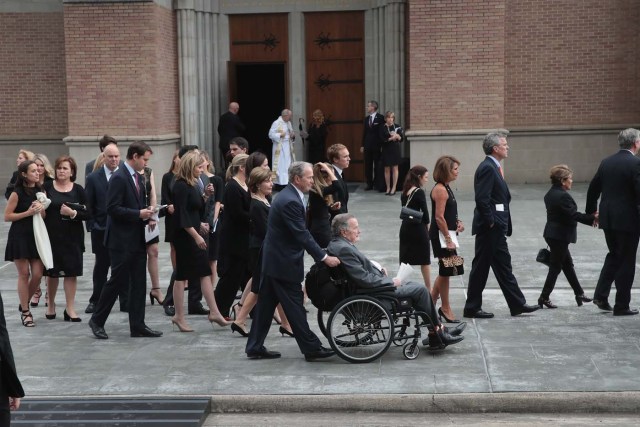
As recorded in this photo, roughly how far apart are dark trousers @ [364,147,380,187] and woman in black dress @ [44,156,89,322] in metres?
10.9

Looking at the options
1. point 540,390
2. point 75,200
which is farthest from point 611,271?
point 75,200

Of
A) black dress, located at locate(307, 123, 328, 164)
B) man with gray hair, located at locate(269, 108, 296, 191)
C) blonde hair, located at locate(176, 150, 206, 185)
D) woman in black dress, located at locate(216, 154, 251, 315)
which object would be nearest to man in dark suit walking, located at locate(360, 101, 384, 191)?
black dress, located at locate(307, 123, 328, 164)

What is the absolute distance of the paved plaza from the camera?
8.45 m

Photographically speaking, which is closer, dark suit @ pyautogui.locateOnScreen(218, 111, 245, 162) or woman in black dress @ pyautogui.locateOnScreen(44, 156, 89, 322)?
woman in black dress @ pyautogui.locateOnScreen(44, 156, 89, 322)

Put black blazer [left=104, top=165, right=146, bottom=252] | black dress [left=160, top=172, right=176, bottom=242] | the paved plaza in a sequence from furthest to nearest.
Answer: black dress [left=160, top=172, right=176, bottom=242], black blazer [left=104, top=165, right=146, bottom=252], the paved plaza

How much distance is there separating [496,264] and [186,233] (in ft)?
10.3

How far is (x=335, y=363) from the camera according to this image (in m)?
9.32

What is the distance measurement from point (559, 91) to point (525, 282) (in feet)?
34.7

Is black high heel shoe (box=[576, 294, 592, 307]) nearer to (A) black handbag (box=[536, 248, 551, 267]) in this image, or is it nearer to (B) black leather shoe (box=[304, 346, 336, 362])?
(A) black handbag (box=[536, 248, 551, 267])

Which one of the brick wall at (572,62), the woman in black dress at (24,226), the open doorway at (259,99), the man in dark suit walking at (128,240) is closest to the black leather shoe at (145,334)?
the man in dark suit walking at (128,240)

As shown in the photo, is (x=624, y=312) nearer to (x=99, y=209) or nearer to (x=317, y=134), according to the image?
(x=99, y=209)

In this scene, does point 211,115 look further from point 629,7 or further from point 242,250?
point 242,250

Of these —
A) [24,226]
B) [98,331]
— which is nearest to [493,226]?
[98,331]

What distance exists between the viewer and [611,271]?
11.0m
